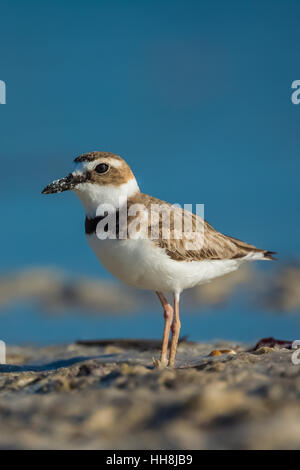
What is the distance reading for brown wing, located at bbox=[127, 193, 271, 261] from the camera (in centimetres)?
617

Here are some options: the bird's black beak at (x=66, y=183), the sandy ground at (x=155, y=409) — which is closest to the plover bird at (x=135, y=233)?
the bird's black beak at (x=66, y=183)

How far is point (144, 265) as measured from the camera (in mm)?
5941

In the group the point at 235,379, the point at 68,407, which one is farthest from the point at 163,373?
the point at 68,407

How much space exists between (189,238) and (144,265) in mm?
885

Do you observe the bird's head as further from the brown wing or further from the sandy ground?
the sandy ground

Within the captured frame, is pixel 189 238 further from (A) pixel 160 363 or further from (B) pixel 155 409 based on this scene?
(B) pixel 155 409

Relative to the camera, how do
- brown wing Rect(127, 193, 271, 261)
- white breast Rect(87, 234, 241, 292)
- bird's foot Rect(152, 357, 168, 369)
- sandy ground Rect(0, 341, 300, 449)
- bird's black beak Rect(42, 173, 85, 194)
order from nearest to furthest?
sandy ground Rect(0, 341, 300, 449), bird's foot Rect(152, 357, 168, 369), white breast Rect(87, 234, 241, 292), brown wing Rect(127, 193, 271, 261), bird's black beak Rect(42, 173, 85, 194)

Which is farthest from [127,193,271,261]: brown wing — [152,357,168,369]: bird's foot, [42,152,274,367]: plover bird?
[152,357,168,369]: bird's foot

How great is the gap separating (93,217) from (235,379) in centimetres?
275

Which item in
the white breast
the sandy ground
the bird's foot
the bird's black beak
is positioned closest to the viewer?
the sandy ground

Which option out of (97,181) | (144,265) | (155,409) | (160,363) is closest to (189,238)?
(144,265)

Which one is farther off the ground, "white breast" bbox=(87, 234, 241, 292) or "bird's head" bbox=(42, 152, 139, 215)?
"bird's head" bbox=(42, 152, 139, 215)

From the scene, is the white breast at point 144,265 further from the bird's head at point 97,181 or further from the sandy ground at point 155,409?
the sandy ground at point 155,409
